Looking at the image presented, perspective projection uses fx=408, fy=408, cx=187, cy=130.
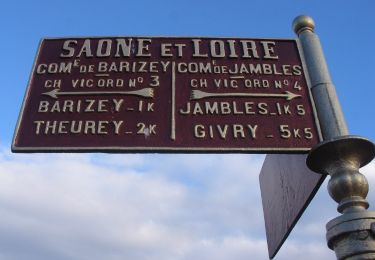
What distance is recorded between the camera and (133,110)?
3662mm

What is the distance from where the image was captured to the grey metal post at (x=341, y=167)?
2826 millimetres

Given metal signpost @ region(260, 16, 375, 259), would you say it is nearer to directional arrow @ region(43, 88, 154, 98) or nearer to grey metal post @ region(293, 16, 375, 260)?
grey metal post @ region(293, 16, 375, 260)

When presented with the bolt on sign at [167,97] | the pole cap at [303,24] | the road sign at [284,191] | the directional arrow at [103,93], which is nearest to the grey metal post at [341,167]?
the bolt on sign at [167,97]

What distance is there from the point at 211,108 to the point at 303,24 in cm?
155

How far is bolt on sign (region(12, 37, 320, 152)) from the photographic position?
344cm

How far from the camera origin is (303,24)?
14.4ft

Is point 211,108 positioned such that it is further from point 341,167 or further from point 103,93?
point 341,167

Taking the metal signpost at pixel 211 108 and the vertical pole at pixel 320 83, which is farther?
the vertical pole at pixel 320 83

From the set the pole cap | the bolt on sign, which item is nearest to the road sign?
the bolt on sign

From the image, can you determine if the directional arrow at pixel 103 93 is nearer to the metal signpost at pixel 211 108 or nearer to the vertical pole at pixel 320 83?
the metal signpost at pixel 211 108

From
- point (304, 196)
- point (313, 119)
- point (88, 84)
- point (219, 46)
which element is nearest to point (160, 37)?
point (219, 46)

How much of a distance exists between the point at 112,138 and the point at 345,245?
1.97 metres

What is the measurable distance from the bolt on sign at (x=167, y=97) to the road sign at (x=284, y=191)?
23.6 inches

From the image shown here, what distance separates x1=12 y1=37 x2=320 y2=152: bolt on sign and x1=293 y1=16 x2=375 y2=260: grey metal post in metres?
0.12
